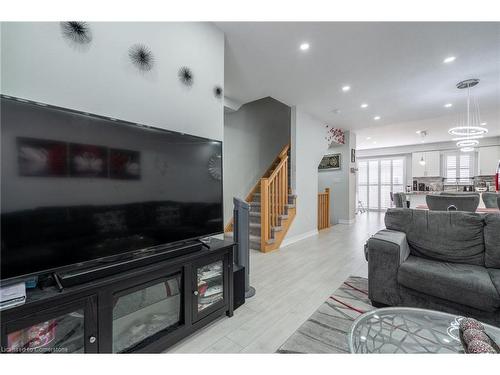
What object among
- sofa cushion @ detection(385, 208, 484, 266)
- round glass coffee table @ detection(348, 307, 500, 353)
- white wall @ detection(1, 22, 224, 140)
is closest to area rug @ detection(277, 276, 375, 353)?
round glass coffee table @ detection(348, 307, 500, 353)

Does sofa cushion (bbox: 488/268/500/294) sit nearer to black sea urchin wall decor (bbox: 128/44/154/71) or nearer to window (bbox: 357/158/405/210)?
black sea urchin wall decor (bbox: 128/44/154/71)

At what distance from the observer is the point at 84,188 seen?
1128mm

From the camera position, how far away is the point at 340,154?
257 inches

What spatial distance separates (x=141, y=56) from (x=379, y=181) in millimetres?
10378

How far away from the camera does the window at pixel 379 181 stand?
9.30 meters

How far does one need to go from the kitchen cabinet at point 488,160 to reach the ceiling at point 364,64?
3803 mm

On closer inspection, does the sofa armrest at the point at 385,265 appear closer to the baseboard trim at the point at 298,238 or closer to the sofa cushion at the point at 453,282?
the sofa cushion at the point at 453,282

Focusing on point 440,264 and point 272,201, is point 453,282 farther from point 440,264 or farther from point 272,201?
point 272,201

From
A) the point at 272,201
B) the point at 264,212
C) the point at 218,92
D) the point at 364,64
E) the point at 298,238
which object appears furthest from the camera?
the point at 298,238

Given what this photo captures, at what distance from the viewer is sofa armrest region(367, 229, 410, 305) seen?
1.90 m

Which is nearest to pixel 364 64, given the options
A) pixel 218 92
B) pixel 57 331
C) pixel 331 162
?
pixel 218 92

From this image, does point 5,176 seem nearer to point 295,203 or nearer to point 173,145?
point 173,145

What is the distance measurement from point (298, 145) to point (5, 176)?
415cm

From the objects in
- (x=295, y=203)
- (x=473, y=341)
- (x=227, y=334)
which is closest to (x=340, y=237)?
(x=295, y=203)
